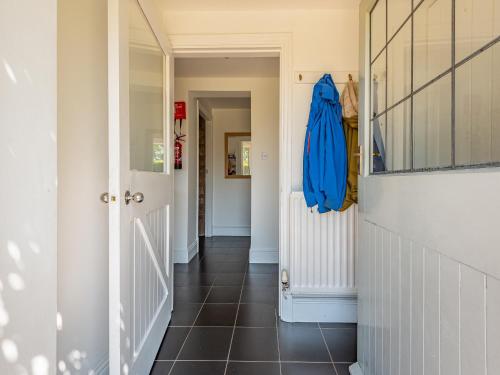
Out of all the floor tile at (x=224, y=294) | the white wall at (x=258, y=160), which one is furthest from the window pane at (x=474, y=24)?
the white wall at (x=258, y=160)

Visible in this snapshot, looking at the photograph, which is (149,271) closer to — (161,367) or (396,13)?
(161,367)

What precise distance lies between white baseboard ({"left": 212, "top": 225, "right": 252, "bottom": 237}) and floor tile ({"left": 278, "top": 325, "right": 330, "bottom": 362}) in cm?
325

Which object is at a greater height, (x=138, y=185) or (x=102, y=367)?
(x=138, y=185)

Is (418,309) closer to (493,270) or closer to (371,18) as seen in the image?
(493,270)

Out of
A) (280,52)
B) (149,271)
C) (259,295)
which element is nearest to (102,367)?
(149,271)

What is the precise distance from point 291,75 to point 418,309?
1700mm

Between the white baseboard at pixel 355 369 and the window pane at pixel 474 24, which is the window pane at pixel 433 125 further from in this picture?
the white baseboard at pixel 355 369

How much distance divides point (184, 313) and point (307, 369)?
103cm

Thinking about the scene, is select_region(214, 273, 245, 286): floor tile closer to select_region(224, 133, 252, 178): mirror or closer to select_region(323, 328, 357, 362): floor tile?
select_region(323, 328, 357, 362): floor tile

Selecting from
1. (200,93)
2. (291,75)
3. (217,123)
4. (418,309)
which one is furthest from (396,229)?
(217,123)

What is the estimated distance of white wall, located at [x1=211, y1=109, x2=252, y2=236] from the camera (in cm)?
534

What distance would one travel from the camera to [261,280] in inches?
121

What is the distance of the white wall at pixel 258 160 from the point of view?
3.63 meters

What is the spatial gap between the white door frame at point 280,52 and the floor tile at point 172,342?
70 cm
